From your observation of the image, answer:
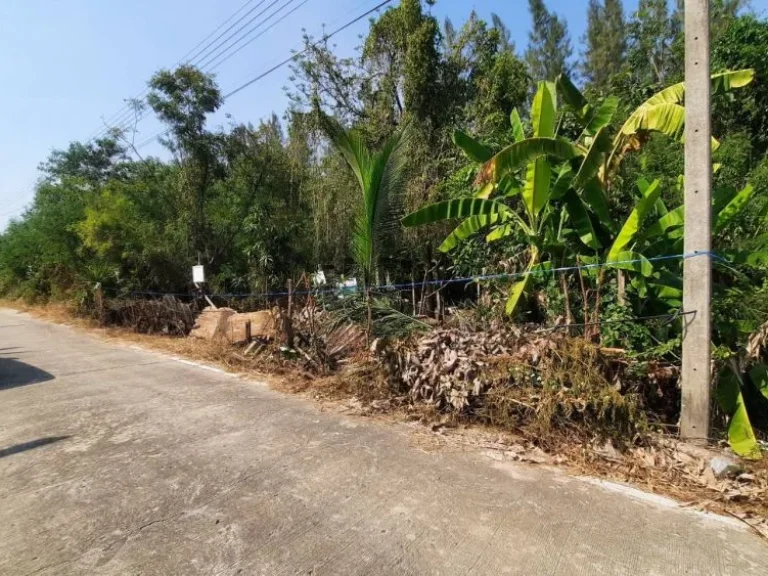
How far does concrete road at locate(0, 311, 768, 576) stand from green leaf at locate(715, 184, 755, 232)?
3636 mm

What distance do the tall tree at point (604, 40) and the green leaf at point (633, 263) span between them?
25215 mm

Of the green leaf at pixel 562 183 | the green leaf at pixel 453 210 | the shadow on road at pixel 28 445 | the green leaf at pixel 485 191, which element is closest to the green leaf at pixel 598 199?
the green leaf at pixel 562 183

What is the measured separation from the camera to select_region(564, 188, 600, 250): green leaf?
5.64 metres

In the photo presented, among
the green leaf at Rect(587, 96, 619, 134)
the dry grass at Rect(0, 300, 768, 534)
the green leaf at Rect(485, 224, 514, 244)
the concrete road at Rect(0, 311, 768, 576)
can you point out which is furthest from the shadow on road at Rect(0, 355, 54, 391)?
the green leaf at Rect(587, 96, 619, 134)

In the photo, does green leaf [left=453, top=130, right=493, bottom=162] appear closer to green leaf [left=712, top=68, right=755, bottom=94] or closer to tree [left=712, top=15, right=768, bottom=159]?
green leaf [left=712, top=68, right=755, bottom=94]

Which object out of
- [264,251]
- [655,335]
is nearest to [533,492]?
[655,335]

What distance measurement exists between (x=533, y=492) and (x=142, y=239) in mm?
13080

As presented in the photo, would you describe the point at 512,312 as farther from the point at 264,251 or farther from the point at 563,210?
the point at 264,251

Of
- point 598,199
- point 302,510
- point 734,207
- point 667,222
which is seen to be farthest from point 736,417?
point 302,510

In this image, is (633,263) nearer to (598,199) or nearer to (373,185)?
(598,199)

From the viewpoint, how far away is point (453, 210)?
6.33 metres

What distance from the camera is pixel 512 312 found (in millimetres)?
6203

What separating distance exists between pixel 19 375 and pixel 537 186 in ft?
28.8

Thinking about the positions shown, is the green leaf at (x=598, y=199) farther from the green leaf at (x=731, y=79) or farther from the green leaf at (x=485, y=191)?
the green leaf at (x=731, y=79)
